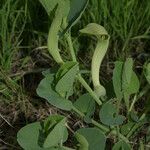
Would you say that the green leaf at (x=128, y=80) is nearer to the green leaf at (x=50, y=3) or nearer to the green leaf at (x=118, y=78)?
the green leaf at (x=118, y=78)

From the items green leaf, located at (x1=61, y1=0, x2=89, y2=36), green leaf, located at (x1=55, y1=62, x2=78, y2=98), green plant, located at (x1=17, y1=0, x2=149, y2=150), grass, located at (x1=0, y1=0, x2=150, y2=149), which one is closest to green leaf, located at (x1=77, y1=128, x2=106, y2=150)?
green plant, located at (x1=17, y1=0, x2=149, y2=150)

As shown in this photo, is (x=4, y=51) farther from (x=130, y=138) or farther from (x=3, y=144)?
(x=130, y=138)

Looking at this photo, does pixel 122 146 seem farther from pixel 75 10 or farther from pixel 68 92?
pixel 75 10

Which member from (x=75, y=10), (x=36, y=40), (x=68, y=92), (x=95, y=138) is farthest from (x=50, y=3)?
(x=36, y=40)

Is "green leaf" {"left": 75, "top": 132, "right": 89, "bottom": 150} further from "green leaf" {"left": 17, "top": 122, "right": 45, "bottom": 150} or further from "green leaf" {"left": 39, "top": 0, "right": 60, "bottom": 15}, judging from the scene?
"green leaf" {"left": 39, "top": 0, "right": 60, "bottom": 15}

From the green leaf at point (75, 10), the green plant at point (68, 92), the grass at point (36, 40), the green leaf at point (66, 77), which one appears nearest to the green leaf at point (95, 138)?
the green plant at point (68, 92)
